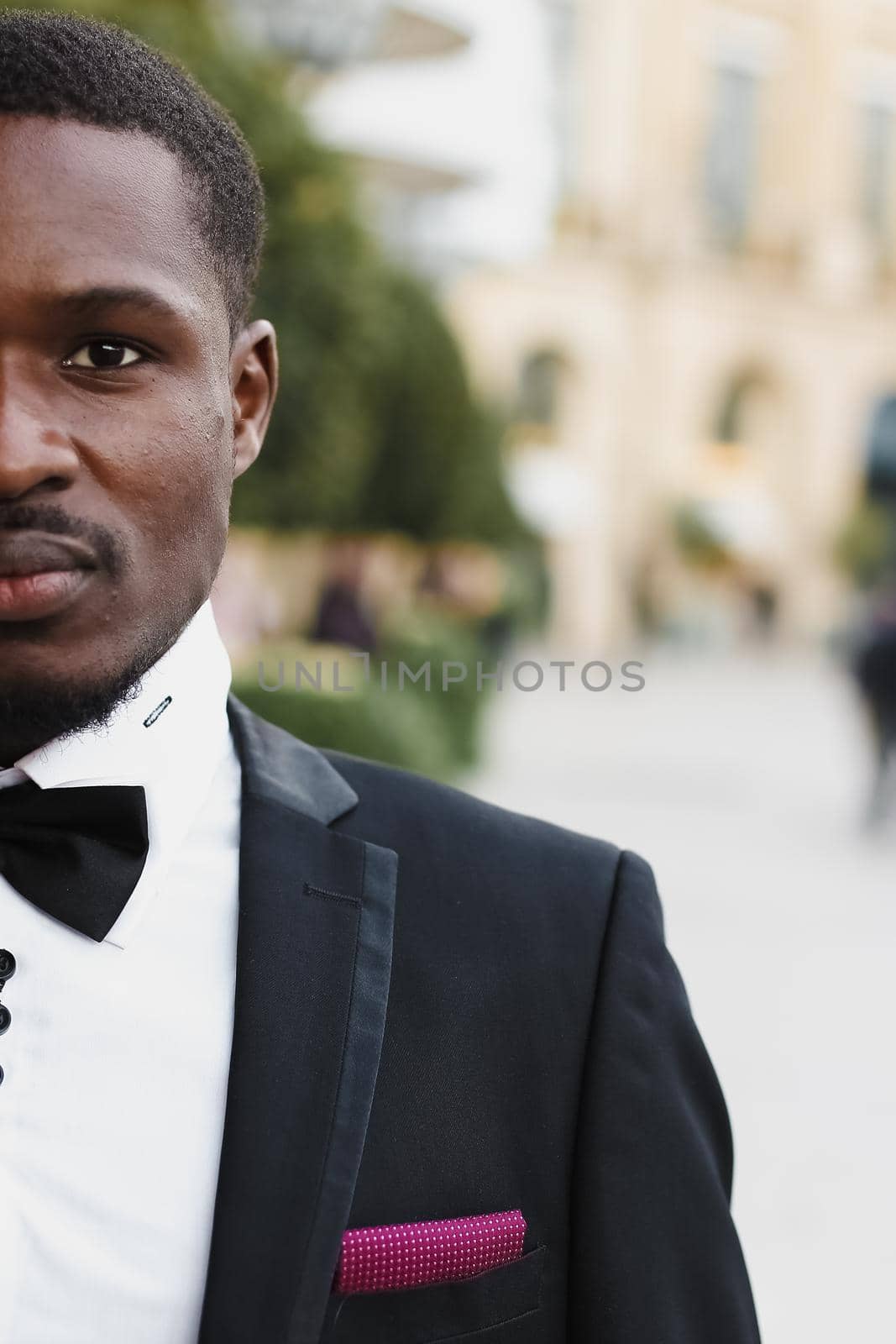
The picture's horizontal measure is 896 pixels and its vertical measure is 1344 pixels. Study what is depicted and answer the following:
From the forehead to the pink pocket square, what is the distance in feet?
2.52

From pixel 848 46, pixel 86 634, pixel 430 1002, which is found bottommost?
pixel 430 1002

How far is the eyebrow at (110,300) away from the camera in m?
1.27

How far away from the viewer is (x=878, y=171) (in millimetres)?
37938

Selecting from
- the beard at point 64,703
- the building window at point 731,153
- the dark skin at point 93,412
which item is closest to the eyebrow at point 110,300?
the dark skin at point 93,412

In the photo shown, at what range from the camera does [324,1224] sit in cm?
125

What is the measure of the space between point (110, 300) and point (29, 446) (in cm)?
14

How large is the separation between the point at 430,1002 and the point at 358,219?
5.67 m

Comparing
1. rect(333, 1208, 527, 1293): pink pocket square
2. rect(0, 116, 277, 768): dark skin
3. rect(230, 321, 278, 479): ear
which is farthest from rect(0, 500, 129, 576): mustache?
rect(333, 1208, 527, 1293): pink pocket square

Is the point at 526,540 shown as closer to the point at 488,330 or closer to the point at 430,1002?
the point at 488,330

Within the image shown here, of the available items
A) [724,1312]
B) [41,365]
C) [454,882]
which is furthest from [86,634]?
[724,1312]

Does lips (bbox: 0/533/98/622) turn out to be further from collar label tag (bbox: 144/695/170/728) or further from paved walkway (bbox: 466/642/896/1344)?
paved walkway (bbox: 466/642/896/1344)

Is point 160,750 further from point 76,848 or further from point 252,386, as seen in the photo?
point 252,386

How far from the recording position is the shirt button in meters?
1.31

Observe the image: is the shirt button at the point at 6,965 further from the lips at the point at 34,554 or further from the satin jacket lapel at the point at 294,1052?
the lips at the point at 34,554
